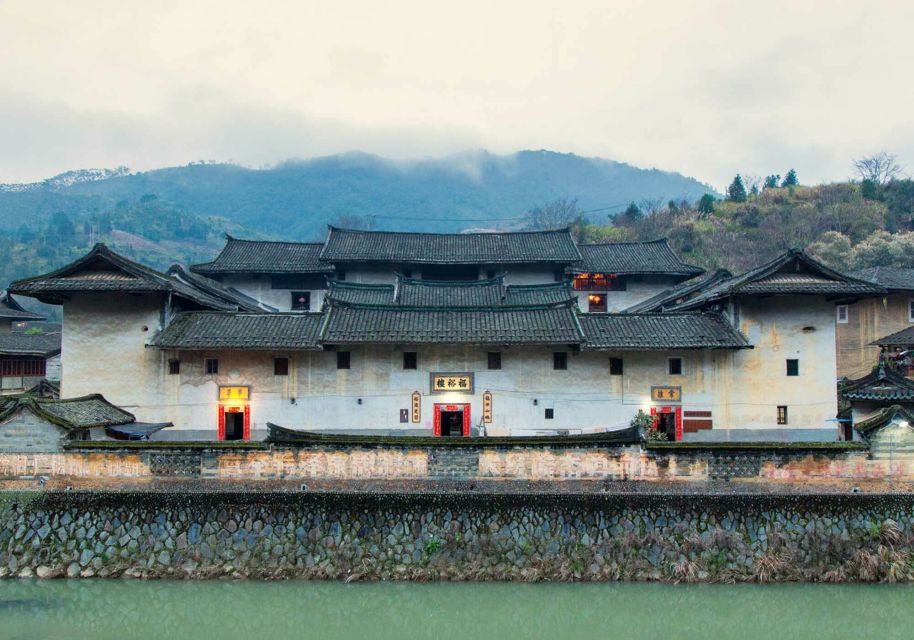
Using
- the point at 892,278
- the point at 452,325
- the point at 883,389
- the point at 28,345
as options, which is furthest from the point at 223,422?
the point at 892,278

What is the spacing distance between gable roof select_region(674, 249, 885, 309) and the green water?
992 cm

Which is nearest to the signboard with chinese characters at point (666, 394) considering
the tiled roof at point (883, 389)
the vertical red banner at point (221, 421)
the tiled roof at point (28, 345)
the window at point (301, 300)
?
the tiled roof at point (883, 389)

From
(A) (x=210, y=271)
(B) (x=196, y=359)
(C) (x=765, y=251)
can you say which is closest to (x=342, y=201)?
(C) (x=765, y=251)

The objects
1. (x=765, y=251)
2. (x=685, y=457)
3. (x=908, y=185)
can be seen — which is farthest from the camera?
(x=908, y=185)

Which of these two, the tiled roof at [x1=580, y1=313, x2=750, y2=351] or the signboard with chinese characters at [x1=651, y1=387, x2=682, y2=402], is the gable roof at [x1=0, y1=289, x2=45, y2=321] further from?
the signboard with chinese characters at [x1=651, y1=387, x2=682, y2=402]

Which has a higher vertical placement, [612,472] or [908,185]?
[908,185]

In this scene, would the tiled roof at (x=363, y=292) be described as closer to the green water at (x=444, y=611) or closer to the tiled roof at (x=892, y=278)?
the green water at (x=444, y=611)

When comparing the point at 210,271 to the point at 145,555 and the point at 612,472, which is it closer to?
the point at 145,555

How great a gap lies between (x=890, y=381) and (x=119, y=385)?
75.0ft

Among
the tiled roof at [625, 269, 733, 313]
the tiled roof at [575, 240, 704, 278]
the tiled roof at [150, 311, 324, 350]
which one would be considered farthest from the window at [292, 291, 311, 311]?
the tiled roof at [625, 269, 733, 313]

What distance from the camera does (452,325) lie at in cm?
2195

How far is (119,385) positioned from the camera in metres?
21.5

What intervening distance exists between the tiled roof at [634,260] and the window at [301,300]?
13367 millimetres

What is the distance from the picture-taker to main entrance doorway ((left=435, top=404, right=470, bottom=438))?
22.1m
